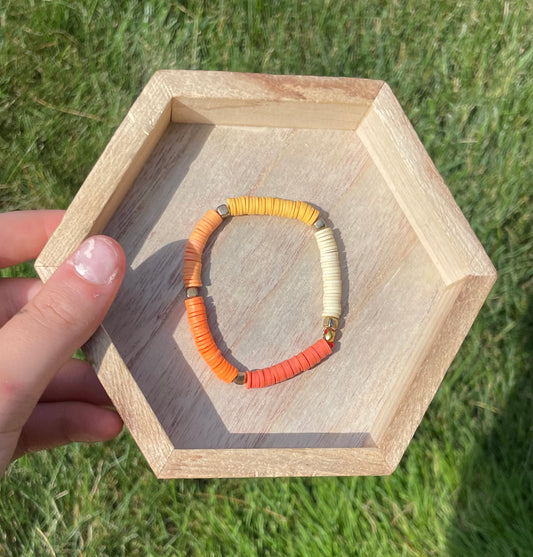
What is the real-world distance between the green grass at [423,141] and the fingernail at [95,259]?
43.4 inches

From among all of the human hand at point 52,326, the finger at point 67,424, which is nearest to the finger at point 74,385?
the finger at point 67,424

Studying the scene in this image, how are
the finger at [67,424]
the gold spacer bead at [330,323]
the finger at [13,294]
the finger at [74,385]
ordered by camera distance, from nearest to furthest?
the gold spacer bead at [330,323], the finger at [13,294], the finger at [67,424], the finger at [74,385]

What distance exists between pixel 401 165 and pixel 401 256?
0.70 ft

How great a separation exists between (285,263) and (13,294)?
30.6 inches

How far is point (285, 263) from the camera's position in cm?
136

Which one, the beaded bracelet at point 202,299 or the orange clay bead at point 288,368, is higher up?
the beaded bracelet at point 202,299

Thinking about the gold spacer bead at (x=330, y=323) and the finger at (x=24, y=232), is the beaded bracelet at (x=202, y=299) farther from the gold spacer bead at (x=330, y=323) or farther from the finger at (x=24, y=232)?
the finger at (x=24, y=232)

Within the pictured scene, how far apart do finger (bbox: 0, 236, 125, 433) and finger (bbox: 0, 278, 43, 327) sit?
1.52ft

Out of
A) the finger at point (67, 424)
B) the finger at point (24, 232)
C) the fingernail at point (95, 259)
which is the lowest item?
the finger at point (67, 424)

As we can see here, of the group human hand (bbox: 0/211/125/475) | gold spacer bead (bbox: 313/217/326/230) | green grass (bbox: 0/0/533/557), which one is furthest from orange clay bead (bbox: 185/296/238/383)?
green grass (bbox: 0/0/533/557)

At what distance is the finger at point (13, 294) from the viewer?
1.61 metres

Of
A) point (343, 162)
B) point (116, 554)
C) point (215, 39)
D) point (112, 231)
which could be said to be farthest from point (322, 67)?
point (116, 554)

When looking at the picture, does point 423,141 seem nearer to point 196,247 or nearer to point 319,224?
point 319,224

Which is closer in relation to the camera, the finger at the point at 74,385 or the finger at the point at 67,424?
the finger at the point at 67,424
